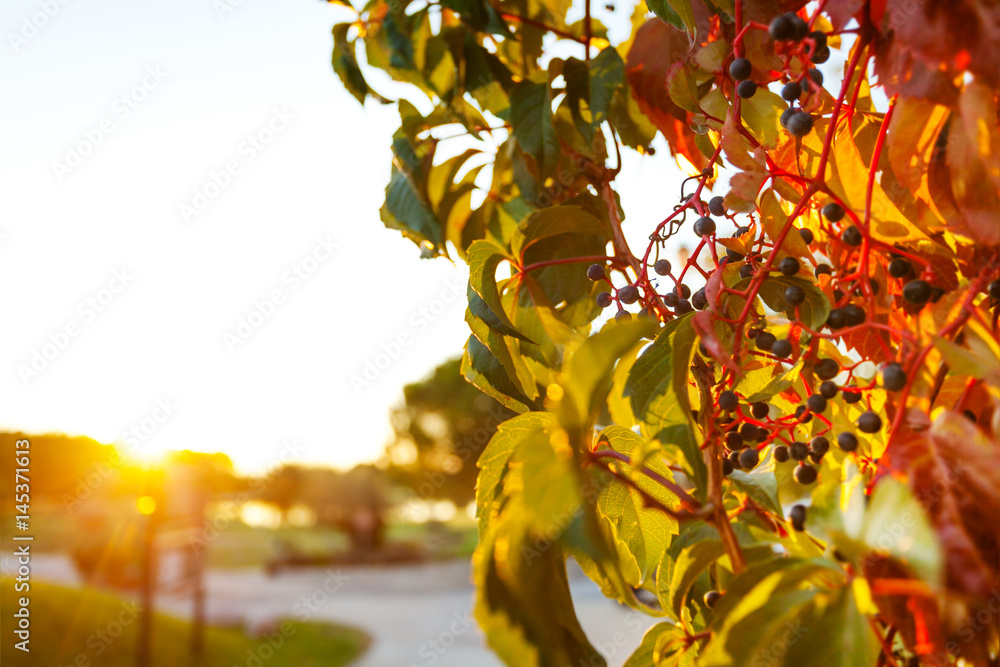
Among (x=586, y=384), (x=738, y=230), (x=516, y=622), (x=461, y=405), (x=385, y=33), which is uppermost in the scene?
(x=461, y=405)

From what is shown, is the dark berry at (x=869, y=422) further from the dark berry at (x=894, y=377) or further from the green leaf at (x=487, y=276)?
the green leaf at (x=487, y=276)

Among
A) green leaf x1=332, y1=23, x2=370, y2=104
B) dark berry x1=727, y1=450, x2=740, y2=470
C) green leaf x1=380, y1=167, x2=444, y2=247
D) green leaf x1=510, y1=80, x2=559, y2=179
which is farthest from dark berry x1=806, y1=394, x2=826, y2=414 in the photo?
green leaf x1=332, y1=23, x2=370, y2=104

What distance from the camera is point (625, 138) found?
2.35ft

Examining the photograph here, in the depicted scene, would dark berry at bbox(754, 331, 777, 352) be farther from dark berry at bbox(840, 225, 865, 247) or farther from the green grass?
the green grass

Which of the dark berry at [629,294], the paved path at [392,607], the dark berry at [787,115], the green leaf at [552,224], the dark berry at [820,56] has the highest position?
the dark berry at [820,56]

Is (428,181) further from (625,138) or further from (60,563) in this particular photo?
(60,563)

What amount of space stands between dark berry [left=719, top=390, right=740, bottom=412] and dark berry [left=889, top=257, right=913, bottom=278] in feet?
0.39

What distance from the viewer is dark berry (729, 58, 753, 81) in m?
0.44

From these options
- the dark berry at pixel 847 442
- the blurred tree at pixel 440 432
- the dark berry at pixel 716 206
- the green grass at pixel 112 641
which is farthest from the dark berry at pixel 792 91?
the blurred tree at pixel 440 432

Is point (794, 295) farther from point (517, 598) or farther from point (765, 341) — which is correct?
point (517, 598)

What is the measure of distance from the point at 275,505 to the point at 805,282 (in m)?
19.8

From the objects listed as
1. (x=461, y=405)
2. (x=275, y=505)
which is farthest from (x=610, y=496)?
(x=275, y=505)

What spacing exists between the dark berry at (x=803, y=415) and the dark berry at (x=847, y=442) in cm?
4

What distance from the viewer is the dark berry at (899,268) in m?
0.41
